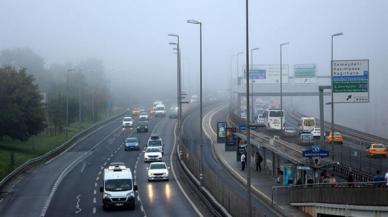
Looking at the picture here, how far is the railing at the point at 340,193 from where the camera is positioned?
1032 inches

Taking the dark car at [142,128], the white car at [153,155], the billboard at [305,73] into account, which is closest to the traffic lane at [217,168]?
the white car at [153,155]

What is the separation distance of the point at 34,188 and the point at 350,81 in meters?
18.3

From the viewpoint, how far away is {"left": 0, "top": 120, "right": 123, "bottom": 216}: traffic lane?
124ft

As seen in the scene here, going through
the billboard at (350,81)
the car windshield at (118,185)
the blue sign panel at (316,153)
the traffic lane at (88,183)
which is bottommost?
the traffic lane at (88,183)

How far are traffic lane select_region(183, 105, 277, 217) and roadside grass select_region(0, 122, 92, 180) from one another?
41.6 ft

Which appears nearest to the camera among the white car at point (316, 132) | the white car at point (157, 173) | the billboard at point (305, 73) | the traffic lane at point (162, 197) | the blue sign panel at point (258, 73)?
the traffic lane at point (162, 197)

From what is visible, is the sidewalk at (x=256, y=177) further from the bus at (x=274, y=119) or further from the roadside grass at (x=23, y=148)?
the roadside grass at (x=23, y=148)

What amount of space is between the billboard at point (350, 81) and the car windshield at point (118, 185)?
1123cm

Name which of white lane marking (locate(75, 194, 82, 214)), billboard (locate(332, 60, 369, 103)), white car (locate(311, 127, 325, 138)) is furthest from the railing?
white car (locate(311, 127, 325, 138))

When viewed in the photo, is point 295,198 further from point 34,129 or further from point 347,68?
point 34,129

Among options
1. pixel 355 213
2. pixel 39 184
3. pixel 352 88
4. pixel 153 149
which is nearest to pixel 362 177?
pixel 352 88

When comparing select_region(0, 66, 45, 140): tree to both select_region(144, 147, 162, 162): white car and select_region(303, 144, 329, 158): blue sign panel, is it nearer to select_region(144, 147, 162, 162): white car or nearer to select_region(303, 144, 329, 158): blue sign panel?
select_region(144, 147, 162, 162): white car

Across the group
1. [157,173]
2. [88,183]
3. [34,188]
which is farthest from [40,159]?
[157,173]

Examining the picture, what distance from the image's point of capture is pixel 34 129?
71688 millimetres
